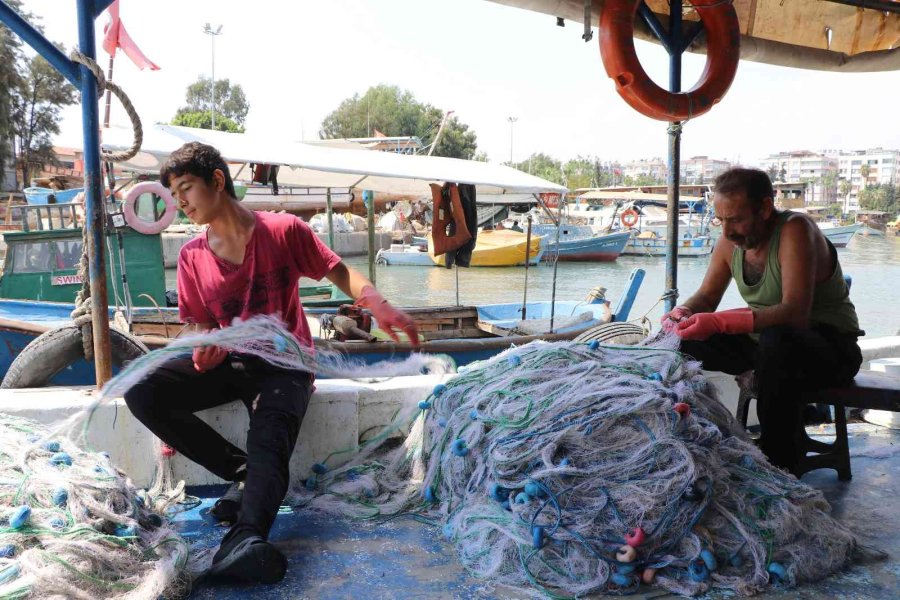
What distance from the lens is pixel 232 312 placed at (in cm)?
290

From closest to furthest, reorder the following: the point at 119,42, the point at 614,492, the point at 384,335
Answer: the point at 614,492, the point at 384,335, the point at 119,42

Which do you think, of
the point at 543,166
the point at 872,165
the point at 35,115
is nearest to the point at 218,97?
the point at 35,115

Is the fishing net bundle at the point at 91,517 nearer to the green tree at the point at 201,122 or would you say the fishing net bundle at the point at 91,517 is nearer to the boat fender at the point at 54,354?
the boat fender at the point at 54,354

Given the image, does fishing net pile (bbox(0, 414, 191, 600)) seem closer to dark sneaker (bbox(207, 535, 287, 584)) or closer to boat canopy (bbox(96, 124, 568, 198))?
dark sneaker (bbox(207, 535, 287, 584))

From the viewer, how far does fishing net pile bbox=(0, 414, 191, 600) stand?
1.87 metres

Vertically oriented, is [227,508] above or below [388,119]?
below

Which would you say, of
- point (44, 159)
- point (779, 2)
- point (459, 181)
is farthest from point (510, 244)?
point (44, 159)

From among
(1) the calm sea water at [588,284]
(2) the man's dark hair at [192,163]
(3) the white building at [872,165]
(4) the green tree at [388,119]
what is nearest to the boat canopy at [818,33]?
(2) the man's dark hair at [192,163]

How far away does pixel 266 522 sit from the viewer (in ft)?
7.55

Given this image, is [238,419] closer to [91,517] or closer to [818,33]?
[91,517]

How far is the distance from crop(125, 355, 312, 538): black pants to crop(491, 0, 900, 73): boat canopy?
3856 millimetres

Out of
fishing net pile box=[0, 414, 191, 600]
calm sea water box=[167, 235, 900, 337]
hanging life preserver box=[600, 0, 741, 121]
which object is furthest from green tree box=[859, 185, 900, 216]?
fishing net pile box=[0, 414, 191, 600]

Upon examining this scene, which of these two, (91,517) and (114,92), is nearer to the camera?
(91,517)

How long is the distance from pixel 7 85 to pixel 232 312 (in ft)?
138
